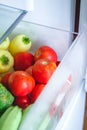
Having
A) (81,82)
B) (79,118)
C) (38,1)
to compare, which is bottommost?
(79,118)

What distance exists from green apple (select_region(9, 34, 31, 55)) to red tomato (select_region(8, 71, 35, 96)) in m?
0.18

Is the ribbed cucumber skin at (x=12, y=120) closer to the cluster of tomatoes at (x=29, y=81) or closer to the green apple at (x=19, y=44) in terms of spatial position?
the cluster of tomatoes at (x=29, y=81)

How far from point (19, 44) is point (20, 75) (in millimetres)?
193

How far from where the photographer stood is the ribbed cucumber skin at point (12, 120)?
0.72 meters

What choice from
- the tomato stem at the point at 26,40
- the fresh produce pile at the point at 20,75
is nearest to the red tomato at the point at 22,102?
the fresh produce pile at the point at 20,75

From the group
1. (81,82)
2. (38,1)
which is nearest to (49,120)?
(81,82)

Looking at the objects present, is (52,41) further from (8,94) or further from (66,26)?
(8,94)

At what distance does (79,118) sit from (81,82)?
14 centimetres

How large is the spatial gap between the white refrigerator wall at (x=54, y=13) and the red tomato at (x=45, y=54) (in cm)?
10

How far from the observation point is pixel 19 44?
3.39 ft

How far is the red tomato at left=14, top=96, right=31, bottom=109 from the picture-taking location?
2.81 feet

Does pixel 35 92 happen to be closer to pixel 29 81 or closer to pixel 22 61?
pixel 29 81

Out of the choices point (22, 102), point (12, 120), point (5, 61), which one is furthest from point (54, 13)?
point (12, 120)

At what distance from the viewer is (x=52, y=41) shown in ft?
3.57
